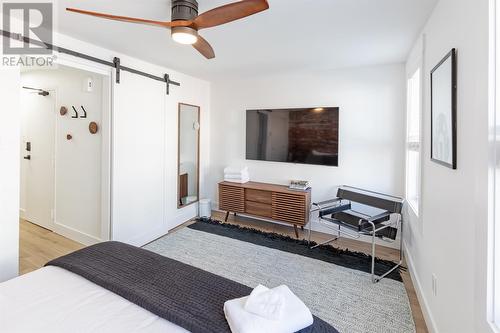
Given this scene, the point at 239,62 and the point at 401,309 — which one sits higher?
the point at 239,62

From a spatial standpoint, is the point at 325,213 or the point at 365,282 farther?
the point at 325,213

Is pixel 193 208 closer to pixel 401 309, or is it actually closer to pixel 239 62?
pixel 239 62

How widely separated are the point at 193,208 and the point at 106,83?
226cm

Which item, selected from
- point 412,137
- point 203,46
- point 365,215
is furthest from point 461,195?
point 203,46

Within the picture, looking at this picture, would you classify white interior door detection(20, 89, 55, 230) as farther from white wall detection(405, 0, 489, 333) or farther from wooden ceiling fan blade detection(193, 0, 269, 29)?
white wall detection(405, 0, 489, 333)

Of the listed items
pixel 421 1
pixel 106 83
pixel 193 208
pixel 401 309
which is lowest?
pixel 401 309

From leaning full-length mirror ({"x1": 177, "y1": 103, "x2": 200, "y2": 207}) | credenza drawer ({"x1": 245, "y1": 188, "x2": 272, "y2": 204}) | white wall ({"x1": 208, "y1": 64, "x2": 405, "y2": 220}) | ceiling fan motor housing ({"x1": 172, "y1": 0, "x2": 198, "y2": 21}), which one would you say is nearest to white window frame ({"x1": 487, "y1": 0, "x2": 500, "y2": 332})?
ceiling fan motor housing ({"x1": 172, "y1": 0, "x2": 198, "y2": 21})

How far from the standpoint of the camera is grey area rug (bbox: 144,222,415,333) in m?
1.92

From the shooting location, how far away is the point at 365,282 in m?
2.38

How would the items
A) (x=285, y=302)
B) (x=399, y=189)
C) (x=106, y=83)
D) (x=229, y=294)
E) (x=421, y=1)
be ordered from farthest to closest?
(x=399, y=189) → (x=106, y=83) → (x=421, y=1) → (x=229, y=294) → (x=285, y=302)

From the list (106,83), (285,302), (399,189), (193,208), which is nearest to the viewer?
(285,302)

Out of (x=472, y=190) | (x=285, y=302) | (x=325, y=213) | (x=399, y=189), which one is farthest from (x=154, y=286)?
(x=399, y=189)

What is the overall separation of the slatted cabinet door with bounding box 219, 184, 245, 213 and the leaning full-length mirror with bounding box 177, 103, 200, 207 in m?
0.57

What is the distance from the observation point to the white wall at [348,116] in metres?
3.14
